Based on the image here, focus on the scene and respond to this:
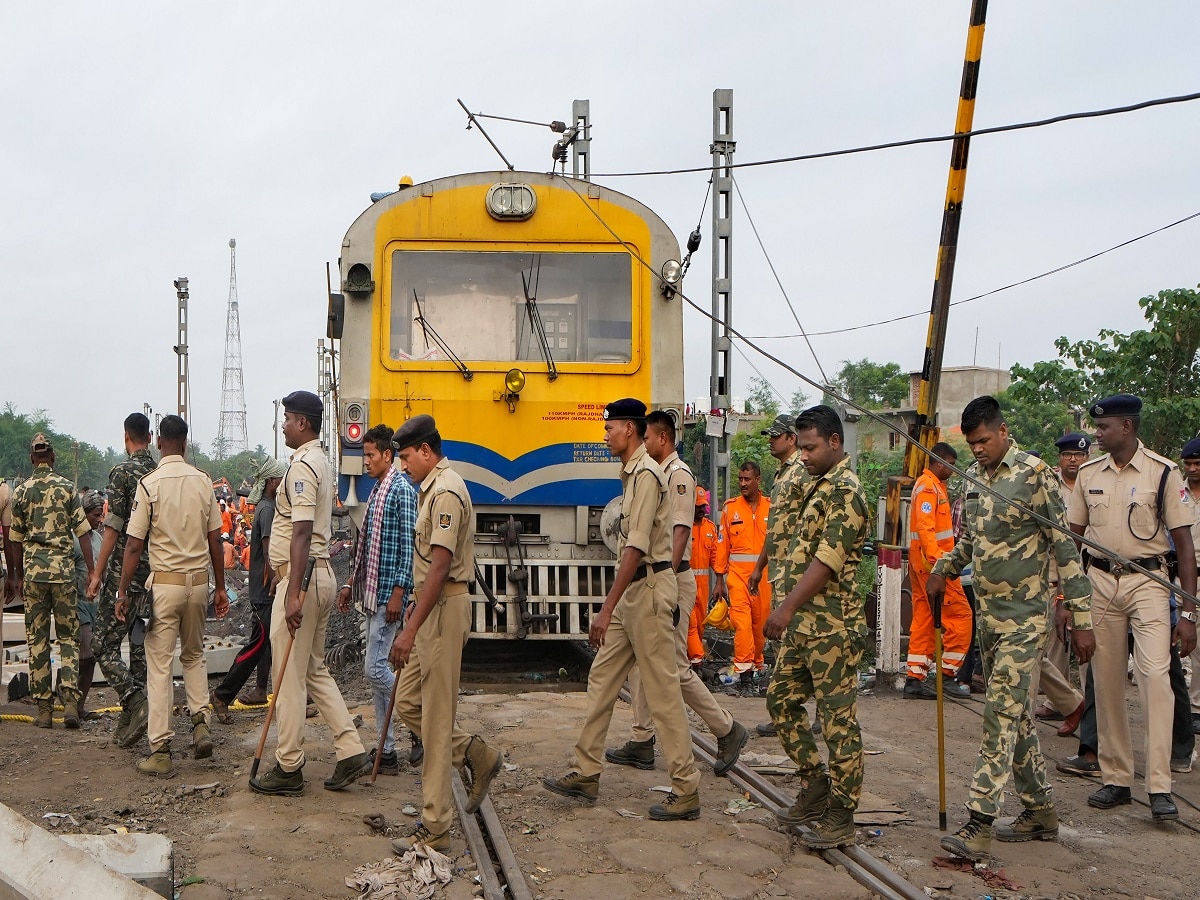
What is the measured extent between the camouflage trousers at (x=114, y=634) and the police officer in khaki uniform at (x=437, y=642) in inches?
97.9

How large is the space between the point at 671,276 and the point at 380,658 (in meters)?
3.97

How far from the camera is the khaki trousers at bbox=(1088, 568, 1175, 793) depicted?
5.43m

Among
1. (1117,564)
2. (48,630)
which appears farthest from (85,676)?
(1117,564)

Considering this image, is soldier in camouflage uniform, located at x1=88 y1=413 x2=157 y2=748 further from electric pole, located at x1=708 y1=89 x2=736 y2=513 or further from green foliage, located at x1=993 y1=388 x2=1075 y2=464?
green foliage, located at x1=993 y1=388 x2=1075 y2=464

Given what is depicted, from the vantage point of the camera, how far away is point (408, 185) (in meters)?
8.98

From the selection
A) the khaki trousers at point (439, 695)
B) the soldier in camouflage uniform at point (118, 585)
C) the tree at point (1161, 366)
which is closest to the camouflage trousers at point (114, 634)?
the soldier in camouflage uniform at point (118, 585)

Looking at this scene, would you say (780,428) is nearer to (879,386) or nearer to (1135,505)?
(1135,505)

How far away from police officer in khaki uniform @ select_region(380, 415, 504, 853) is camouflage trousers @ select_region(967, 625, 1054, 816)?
2069 mm

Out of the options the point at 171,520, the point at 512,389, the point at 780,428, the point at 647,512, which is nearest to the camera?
the point at 647,512

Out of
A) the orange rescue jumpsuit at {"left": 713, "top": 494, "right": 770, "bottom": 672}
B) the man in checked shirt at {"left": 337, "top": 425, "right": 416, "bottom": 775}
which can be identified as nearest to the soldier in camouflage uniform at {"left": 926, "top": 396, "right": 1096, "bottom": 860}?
the man in checked shirt at {"left": 337, "top": 425, "right": 416, "bottom": 775}

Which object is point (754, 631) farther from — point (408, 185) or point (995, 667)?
point (408, 185)

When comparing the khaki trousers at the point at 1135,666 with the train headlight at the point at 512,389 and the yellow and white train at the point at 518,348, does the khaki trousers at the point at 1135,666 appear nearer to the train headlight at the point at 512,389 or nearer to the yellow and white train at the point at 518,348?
the yellow and white train at the point at 518,348

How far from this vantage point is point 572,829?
5023mm

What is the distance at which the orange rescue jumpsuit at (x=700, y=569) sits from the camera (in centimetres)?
873
